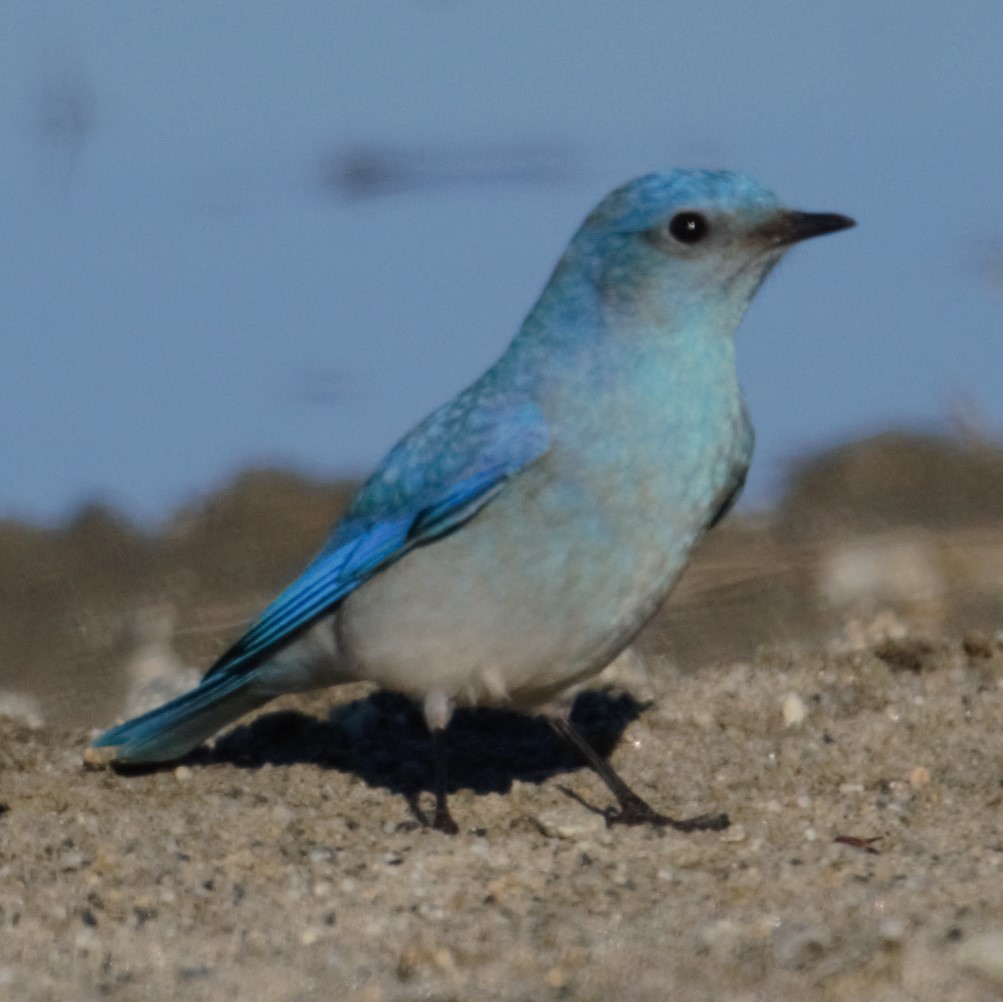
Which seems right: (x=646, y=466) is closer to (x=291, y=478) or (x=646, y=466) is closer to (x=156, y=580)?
(x=156, y=580)

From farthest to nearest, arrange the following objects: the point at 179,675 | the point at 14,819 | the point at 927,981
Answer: the point at 179,675
the point at 14,819
the point at 927,981

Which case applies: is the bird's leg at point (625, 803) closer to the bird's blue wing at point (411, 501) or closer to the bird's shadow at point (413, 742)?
the bird's shadow at point (413, 742)

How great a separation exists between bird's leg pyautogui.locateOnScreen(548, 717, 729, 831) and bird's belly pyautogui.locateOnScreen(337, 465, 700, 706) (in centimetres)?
35

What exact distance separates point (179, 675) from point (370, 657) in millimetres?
1624

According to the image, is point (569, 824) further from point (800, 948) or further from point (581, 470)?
point (800, 948)

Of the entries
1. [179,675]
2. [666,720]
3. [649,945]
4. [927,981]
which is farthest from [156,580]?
[927,981]

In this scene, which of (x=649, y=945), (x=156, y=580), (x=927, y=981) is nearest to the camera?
(x=927, y=981)

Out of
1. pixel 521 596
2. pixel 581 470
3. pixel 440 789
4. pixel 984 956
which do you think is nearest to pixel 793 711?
pixel 440 789

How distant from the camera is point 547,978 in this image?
455cm

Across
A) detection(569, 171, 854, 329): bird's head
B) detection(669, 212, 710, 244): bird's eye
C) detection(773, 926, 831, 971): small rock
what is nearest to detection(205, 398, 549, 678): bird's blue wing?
detection(569, 171, 854, 329): bird's head

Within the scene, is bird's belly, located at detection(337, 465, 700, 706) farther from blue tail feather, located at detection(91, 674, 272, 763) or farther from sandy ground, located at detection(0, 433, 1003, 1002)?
blue tail feather, located at detection(91, 674, 272, 763)

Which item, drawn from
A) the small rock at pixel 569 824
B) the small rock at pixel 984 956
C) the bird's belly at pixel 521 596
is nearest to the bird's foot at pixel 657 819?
the small rock at pixel 569 824

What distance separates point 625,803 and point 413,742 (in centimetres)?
93

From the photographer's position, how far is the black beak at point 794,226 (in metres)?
5.57
